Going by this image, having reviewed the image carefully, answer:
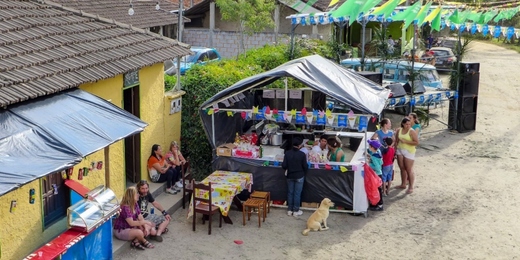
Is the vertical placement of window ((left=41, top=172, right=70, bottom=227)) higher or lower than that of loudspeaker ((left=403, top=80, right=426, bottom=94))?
lower

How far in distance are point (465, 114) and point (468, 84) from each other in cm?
85

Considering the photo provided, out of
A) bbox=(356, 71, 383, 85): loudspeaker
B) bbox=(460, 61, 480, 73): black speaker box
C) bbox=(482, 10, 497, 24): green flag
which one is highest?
bbox=(482, 10, 497, 24): green flag

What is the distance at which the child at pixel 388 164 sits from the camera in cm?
1219

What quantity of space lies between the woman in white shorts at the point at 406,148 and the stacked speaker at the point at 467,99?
5842 millimetres

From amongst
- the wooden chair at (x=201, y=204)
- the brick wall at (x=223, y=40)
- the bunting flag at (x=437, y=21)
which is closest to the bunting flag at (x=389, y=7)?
the bunting flag at (x=437, y=21)

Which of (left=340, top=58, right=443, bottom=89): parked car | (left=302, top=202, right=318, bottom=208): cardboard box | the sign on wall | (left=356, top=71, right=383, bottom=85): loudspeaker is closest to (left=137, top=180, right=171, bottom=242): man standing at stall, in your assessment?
(left=302, top=202, right=318, bottom=208): cardboard box

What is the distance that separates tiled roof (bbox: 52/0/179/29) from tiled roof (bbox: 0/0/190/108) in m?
10.4

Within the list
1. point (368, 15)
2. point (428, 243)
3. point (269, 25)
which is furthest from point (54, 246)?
point (269, 25)

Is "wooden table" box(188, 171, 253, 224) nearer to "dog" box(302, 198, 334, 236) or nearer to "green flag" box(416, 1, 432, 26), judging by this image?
"dog" box(302, 198, 334, 236)

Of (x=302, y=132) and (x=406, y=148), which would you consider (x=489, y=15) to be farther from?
(x=302, y=132)

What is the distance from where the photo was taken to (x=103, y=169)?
35.3 ft

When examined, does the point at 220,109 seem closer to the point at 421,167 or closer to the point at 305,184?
the point at 305,184

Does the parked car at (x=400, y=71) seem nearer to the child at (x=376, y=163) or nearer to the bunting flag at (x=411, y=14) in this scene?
the bunting flag at (x=411, y=14)

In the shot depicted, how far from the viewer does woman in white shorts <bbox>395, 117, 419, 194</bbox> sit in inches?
495
